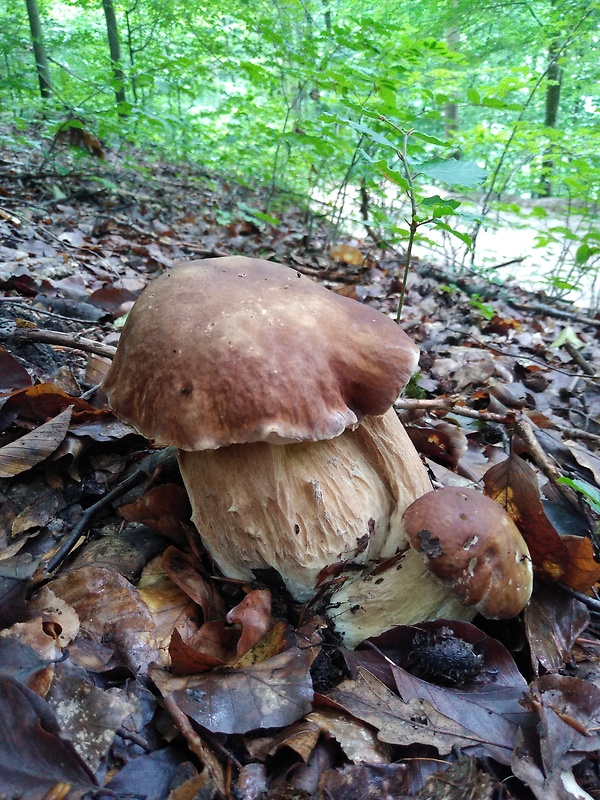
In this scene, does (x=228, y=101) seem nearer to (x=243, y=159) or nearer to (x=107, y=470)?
(x=243, y=159)

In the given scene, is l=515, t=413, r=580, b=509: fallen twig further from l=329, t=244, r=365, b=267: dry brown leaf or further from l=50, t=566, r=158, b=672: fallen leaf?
→ l=329, t=244, r=365, b=267: dry brown leaf

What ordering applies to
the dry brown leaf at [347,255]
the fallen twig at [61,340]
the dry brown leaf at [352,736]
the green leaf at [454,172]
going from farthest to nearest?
the dry brown leaf at [347,255] < the fallen twig at [61,340] < the green leaf at [454,172] < the dry brown leaf at [352,736]

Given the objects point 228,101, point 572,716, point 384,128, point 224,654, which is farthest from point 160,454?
point 228,101

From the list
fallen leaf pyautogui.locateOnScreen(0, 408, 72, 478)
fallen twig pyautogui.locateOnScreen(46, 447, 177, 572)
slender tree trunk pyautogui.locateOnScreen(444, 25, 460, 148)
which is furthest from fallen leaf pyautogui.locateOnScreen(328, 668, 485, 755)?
slender tree trunk pyautogui.locateOnScreen(444, 25, 460, 148)

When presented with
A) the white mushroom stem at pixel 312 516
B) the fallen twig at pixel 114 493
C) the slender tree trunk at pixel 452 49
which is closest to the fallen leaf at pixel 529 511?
the white mushroom stem at pixel 312 516

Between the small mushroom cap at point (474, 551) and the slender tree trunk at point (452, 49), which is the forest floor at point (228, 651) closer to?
the small mushroom cap at point (474, 551)

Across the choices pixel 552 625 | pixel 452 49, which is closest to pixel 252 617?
pixel 552 625
